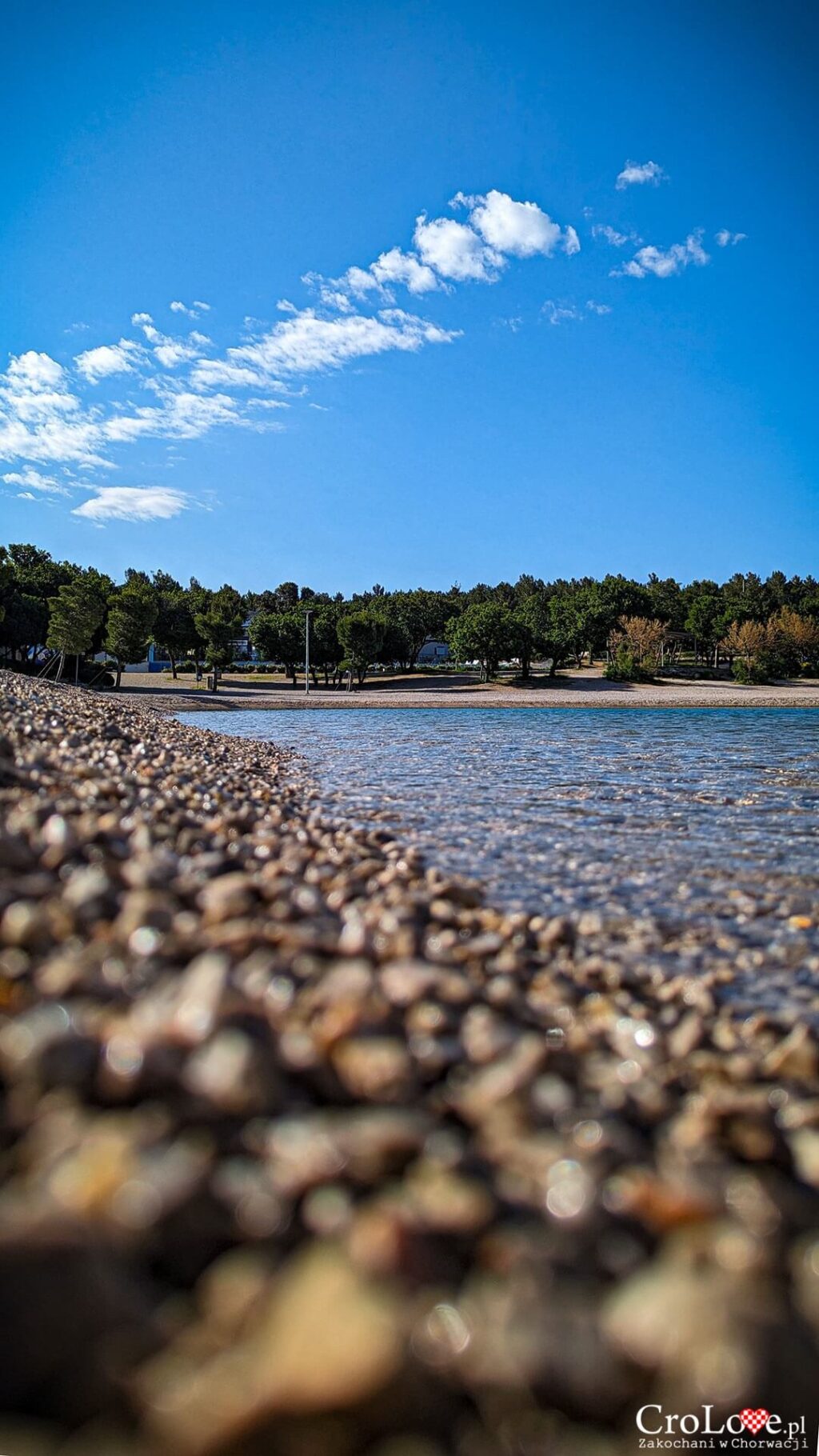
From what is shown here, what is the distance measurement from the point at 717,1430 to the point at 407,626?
101436mm

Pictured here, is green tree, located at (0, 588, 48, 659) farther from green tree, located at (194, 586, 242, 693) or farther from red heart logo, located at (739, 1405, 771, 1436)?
red heart logo, located at (739, 1405, 771, 1436)

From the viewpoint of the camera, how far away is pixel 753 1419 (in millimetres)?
1680

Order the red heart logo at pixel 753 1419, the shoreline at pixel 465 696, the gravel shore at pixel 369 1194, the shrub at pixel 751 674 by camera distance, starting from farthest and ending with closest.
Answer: the shrub at pixel 751 674 < the shoreline at pixel 465 696 < the red heart logo at pixel 753 1419 < the gravel shore at pixel 369 1194

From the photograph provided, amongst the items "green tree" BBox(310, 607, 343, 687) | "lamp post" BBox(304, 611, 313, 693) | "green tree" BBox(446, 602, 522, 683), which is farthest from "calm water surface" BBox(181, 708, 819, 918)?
"green tree" BBox(446, 602, 522, 683)

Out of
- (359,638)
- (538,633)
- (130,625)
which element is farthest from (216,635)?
(538,633)

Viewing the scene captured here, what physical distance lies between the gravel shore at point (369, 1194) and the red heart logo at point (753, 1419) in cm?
3

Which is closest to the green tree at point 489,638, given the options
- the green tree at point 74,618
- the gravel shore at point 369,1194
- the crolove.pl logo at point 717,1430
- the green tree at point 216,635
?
the green tree at point 216,635

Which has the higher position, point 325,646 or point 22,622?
point 22,622

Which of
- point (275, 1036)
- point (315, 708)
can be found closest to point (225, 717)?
point (315, 708)

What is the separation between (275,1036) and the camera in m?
2.78

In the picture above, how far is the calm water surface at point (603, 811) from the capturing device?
6.77 m

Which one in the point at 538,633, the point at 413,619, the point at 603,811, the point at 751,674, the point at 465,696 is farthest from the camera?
the point at 413,619

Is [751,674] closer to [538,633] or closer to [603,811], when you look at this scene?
[538,633]

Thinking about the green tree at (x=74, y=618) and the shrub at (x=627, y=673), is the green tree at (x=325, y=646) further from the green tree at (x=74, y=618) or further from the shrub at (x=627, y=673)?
the shrub at (x=627, y=673)
